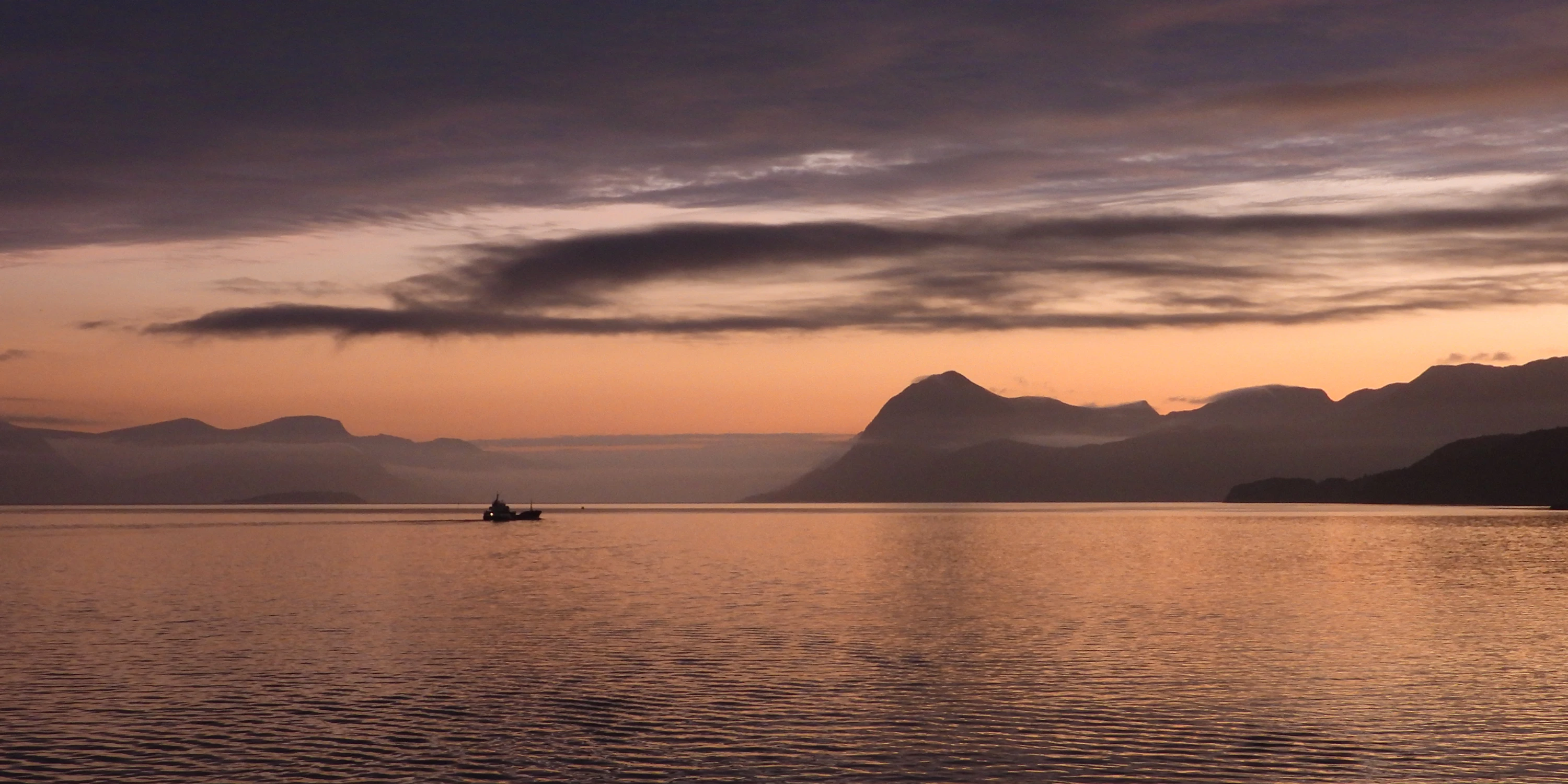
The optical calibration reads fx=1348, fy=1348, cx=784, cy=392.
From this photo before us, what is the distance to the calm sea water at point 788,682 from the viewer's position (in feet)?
142

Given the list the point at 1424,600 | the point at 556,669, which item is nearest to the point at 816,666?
the point at 556,669

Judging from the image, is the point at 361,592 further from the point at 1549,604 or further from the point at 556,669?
the point at 1549,604

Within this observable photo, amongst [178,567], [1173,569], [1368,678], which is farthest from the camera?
[178,567]

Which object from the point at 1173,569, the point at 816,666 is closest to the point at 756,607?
the point at 816,666

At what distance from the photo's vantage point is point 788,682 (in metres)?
59.6

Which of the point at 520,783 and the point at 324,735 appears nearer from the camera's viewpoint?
the point at 520,783

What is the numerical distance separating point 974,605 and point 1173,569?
51398mm

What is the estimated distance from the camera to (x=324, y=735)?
47625 mm

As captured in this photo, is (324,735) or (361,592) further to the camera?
(361,592)

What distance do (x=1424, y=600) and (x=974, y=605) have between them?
3401cm

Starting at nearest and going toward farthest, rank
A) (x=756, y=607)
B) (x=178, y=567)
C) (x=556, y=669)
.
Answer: (x=556, y=669) < (x=756, y=607) < (x=178, y=567)

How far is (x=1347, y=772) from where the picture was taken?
134ft

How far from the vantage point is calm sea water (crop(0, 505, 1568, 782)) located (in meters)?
43.2

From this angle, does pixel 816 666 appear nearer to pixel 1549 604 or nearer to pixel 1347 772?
pixel 1347 772
